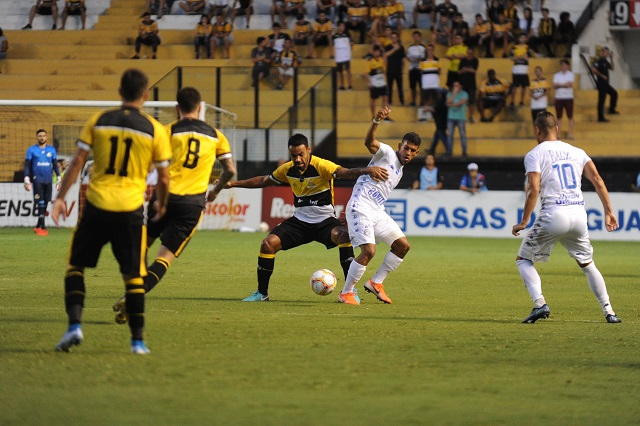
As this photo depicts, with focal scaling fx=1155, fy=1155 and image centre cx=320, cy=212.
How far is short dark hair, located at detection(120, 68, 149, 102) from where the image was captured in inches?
316

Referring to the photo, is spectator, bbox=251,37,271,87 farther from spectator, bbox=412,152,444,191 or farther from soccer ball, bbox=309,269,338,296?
soccer ball, bbox=309,269,338,296

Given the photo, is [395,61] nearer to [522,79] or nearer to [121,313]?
[522,79]

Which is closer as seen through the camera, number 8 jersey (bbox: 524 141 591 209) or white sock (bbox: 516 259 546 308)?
number 8 jersey (bbox: 524 141 591 209)

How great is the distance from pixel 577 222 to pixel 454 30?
25.2 m

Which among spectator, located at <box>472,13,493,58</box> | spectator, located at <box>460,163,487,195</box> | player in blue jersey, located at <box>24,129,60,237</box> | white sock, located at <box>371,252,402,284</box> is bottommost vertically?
spectator, located at <box>460,163,487,195</box>

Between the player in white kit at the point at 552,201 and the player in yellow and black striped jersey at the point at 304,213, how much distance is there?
2.47 meters

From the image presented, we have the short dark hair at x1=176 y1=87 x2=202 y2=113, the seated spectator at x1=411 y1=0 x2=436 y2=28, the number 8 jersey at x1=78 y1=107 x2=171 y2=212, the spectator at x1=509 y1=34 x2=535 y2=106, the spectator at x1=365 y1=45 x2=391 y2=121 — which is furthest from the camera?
the seated spectator at x1=411 y1=0 x2=436 y2=28

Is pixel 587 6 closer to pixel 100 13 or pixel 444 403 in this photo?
pixel 100 13

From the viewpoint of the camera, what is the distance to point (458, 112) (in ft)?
105

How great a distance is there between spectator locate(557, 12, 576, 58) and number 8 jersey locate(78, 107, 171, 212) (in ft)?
95.2

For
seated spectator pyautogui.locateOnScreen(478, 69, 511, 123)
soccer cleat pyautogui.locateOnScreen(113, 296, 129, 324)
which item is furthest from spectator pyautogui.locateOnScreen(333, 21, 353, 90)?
soccer cleat pyautogui.locateOnScreen(113, 296, 129, 324)

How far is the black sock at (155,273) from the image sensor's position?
10.1 metres

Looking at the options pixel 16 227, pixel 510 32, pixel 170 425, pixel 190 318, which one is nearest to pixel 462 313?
pixel 190 318

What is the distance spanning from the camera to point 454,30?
35.1 metres
